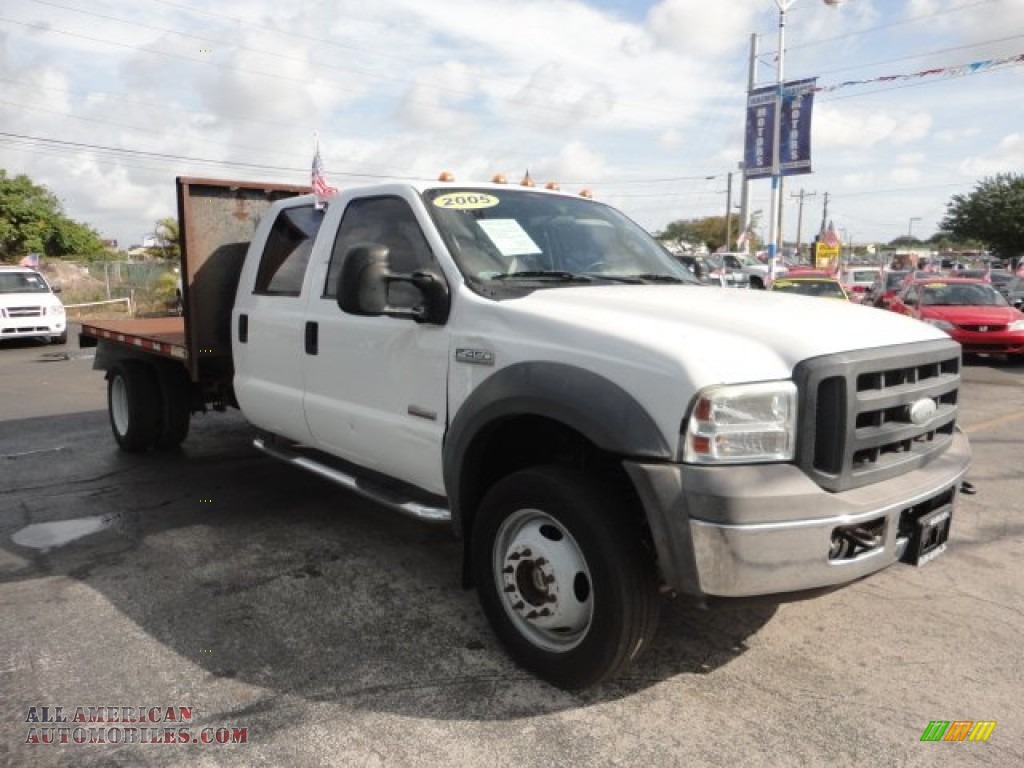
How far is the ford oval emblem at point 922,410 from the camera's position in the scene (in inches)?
117

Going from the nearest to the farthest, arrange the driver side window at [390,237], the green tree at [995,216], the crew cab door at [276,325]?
the driver side window at [390,237]
the crew cab door at [276,325]
the green tree at [995,216]

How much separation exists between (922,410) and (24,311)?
699 inches

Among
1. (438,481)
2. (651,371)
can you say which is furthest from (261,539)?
(651,371)

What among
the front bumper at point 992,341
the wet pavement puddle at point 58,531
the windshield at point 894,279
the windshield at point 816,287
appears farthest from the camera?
the windshield at point 894,279

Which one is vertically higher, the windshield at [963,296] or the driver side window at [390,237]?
the driver side window at [390,237]

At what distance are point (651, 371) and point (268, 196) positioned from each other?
14.3ft

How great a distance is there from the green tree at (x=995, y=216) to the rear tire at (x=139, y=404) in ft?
189

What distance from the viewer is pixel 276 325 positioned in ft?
15.4

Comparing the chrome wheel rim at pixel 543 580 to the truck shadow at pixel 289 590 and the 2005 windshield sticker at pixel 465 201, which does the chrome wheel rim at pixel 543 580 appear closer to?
the truck shadow at pixel 289 590

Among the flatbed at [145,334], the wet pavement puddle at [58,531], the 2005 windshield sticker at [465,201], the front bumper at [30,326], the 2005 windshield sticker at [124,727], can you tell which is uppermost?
the 2005 windshield sticker at [465,201]

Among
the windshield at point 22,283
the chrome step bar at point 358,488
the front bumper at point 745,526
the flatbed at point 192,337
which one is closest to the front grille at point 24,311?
the windshield at point 22,283

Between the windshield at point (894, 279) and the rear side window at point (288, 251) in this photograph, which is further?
the windshield at point (894, 279)

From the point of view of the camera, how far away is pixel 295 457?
475cm

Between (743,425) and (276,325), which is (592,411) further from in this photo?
(276,325)
